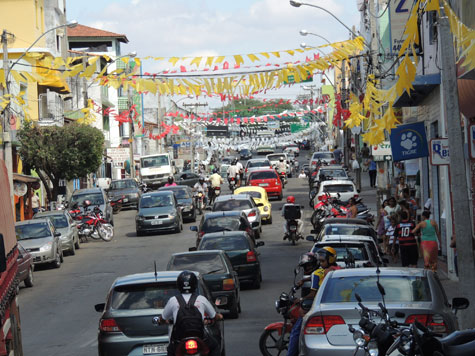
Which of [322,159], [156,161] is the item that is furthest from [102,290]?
[156,161]

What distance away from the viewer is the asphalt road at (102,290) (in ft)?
53.8

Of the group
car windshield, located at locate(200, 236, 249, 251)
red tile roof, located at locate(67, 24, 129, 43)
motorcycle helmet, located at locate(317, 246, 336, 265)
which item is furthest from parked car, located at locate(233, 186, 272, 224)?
red tile roof, located at locate(67, 24, 129, 43)

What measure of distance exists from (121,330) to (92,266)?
17.9 m

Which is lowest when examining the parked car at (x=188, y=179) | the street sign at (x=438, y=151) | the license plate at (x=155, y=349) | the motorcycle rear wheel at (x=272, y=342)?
the motorcycle rear wheel at (x=272, y=342)

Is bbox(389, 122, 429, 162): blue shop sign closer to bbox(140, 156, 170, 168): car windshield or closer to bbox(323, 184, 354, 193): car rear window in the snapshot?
bbox(323, 184, 354, 193): car rear window

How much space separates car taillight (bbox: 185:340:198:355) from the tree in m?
38.7

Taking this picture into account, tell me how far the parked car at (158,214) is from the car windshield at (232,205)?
167 inches

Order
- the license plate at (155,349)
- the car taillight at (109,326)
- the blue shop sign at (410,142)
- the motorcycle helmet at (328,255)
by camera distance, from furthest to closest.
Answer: the blue shop sign at (410,142) → the motorcycle helmet at (328,255) → the car taillight at (109,326) → the license plate at (155,349)

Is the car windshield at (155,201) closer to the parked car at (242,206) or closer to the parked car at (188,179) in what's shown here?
the parked car at (242,206)

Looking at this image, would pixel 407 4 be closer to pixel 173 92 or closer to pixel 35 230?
pixel 173 92

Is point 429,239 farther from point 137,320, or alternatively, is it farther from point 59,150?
point 59,150

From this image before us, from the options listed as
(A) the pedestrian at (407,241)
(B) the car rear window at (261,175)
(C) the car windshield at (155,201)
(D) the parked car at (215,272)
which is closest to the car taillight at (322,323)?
(D) the parked car at (215,272)

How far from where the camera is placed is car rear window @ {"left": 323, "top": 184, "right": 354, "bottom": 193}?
37.0 m

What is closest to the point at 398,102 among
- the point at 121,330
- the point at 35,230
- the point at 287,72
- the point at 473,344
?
the point at 287,72
